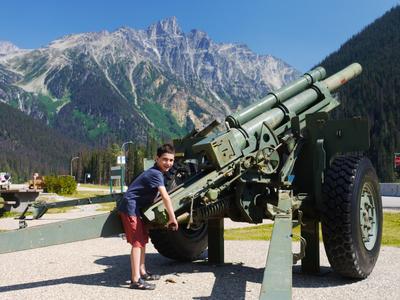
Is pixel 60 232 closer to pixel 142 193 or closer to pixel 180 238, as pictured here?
pixel 142 193

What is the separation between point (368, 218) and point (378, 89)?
120m

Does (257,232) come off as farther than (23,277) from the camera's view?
Yes

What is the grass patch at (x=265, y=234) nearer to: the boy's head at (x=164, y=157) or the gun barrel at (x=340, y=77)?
the gun barrel at (x=340, y=77)

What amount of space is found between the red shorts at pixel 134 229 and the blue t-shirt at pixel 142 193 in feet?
0.19

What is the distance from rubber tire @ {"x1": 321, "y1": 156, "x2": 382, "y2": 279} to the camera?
5.54m

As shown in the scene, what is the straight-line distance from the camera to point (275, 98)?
7.07 meters

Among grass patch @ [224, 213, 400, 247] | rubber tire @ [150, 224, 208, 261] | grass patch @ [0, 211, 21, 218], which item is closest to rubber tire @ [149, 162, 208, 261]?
rubber tire @ [150, 224, 208, 261]

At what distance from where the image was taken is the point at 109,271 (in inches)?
266

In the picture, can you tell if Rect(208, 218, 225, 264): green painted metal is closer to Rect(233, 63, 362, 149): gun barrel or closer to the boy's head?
Rect(233, 63, 362, 149): gun barrel

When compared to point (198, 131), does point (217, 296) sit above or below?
below

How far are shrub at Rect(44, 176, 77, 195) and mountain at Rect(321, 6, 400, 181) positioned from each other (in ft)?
200

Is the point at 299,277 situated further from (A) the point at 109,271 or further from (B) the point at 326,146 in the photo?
(A) the point at 109,271

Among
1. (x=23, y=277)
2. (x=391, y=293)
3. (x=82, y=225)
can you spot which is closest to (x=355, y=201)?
(x=391, y=293)

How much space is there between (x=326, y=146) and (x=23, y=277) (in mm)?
4026
